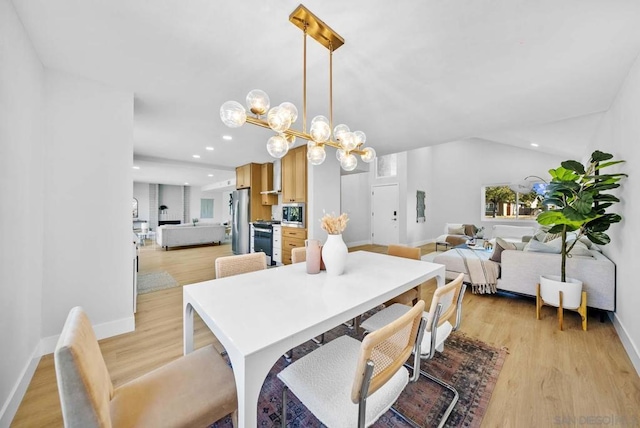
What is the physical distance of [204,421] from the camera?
895 millimetres

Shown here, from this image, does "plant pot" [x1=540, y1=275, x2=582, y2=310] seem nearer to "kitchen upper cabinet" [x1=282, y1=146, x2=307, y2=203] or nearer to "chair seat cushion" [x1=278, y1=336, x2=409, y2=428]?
"chair seat cushion" [x1=278, y1=336, x2=409, y2=428]

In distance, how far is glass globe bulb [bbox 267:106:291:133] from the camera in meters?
1.50

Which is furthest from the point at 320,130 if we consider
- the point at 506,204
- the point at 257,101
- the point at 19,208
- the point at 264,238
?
the point at 506,204

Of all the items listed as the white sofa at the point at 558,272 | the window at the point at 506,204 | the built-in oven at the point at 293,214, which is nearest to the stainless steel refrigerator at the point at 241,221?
the built-in oven at the point at 293,214

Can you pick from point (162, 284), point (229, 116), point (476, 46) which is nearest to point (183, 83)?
point (229, 116)

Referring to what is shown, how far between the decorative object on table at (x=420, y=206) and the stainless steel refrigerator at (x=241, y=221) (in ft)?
17.0

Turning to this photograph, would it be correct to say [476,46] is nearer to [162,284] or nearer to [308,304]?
[308,304]

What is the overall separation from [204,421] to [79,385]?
1.49 feet

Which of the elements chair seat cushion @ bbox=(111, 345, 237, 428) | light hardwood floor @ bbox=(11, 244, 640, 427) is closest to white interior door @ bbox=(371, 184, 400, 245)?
light hardwood floor @ bbox=(11, 244, 640, 427)

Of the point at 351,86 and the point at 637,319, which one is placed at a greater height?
the point at 351,86

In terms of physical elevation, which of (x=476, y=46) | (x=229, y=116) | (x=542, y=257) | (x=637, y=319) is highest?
(x=476, y=46)

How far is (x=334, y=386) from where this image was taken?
101 centimetres

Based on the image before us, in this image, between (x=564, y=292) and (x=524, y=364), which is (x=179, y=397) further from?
(x=564, y=292)

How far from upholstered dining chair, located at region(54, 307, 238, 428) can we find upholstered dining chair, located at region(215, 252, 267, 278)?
70 centimetres
